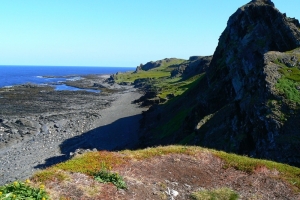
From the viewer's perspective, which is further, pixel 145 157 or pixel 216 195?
pixel 145 157

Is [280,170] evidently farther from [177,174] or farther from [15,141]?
[15,141]

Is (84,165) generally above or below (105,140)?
above

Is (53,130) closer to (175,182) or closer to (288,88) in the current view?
(288,88)

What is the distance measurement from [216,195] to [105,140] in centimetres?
4989

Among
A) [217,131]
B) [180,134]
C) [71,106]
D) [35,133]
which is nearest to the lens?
[217,131]

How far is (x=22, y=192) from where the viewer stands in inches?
434

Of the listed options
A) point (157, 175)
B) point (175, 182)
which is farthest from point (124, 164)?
point (175, 182)

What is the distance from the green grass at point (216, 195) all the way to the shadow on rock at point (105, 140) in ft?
118

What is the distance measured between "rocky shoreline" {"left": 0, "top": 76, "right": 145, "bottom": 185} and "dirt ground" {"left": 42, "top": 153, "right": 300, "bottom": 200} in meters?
29.3

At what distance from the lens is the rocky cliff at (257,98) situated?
29.6 metres

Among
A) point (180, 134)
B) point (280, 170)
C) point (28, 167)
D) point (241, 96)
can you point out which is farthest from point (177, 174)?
point (28, 167)

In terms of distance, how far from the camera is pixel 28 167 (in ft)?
152

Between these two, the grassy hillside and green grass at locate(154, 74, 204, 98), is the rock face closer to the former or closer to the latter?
the grassy hillside

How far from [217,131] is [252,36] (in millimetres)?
21792
